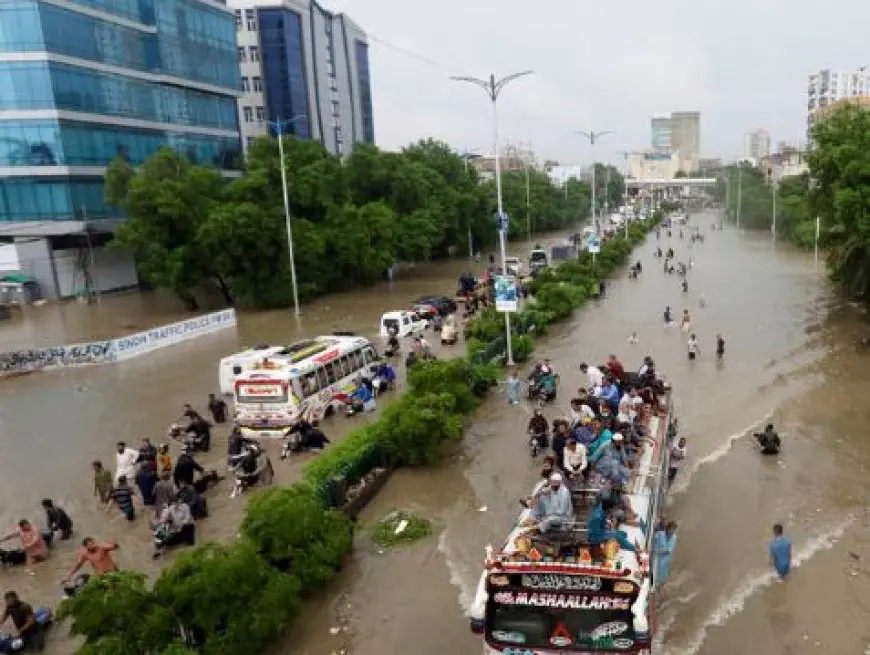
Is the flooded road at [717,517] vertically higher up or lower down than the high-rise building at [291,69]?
lower down

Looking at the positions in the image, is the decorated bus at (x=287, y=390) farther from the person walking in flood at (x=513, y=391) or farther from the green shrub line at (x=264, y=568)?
the person walking in flood at (x=513, y=391)

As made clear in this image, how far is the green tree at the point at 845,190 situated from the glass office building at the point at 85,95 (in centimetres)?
4247

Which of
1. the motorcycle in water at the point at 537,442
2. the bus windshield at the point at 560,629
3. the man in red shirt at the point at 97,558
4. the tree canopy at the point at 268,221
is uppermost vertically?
the tree canopy at the point at 268,221

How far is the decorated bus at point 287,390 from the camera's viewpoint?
65.0 ft

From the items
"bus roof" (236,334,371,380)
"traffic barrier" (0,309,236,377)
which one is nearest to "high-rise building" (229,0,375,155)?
"traffic barrier" (0,309,236,377)

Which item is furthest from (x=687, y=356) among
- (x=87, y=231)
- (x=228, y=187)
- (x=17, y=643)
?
(x=87, y=231)

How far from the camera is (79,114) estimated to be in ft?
160

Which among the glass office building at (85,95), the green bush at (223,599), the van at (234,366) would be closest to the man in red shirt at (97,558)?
the green bush at (223,599)

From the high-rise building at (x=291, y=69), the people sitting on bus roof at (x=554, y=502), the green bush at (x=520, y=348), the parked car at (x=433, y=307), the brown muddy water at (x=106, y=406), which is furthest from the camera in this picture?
the high-rise building at (x=291, y=69)

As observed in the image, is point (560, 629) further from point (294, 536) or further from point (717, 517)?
point (717, 517)

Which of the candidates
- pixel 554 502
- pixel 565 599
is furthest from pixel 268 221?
pixel 565 599

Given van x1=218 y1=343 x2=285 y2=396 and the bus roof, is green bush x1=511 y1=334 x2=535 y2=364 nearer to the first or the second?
the bus roof

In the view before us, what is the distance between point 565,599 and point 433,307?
1220 inches

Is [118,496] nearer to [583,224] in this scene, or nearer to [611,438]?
[611,438]
